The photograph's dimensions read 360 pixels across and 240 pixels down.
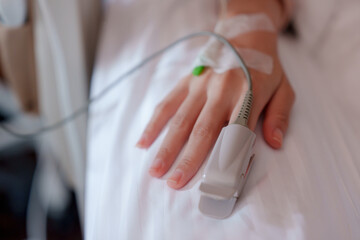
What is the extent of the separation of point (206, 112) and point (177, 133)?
0.05 m

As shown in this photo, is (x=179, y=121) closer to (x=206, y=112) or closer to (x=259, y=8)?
(x=206, y=112)

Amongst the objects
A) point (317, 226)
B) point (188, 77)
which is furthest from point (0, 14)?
point (317, 226)

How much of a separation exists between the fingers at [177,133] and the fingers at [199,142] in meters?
0.02

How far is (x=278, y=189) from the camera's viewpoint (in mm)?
410

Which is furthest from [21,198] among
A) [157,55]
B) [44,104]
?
[157,55]

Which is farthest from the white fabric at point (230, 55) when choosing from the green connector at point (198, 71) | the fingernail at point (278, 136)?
the fingernail at point (278, 136)

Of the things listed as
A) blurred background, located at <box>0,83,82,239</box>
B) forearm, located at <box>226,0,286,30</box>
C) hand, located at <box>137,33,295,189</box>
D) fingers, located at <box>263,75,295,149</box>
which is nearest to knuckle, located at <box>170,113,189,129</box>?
hand, located at <box>137,33,295,189</box>

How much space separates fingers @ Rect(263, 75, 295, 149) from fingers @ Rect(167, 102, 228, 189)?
6cm

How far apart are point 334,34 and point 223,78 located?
0.30m

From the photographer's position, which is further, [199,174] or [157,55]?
[157,55]

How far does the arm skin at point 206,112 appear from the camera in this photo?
0.44 meters

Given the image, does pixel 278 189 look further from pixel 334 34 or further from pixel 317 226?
pixel 334 34

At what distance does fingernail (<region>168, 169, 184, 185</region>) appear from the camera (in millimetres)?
416

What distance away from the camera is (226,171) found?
0.38m
